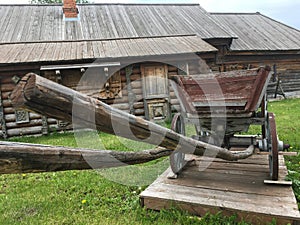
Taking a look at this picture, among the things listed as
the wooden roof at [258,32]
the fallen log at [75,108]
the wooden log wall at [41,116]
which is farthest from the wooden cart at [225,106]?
the wooden roof at [258,32]

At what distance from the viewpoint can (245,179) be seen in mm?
2844

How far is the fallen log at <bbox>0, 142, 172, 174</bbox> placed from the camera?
876mm

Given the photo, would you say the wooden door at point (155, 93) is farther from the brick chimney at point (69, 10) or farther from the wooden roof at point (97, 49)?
the brick chimney at point (69, 10)

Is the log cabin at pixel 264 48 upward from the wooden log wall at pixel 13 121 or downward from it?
upward

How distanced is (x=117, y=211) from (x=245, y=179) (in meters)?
1.62

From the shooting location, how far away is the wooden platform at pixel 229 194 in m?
2.11

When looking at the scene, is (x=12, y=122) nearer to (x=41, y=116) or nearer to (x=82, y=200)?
(x=41, y=116)

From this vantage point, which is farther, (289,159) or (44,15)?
(44,15)

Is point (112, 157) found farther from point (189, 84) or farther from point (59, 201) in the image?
point (189, 84)

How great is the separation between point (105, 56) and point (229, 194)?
590cm

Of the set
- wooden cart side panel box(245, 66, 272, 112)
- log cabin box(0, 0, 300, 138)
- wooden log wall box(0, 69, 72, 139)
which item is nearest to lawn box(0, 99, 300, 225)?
wooden cart side panel box(245, 66, 272, 112)

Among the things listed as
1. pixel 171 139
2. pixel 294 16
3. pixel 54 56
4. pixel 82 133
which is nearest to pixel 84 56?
pixel 54 56

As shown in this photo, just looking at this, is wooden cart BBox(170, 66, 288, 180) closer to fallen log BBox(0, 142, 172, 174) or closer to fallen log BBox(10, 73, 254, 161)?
fallen log BBox(0, 142, 172, 174)

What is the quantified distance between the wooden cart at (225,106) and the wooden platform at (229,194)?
27cm
